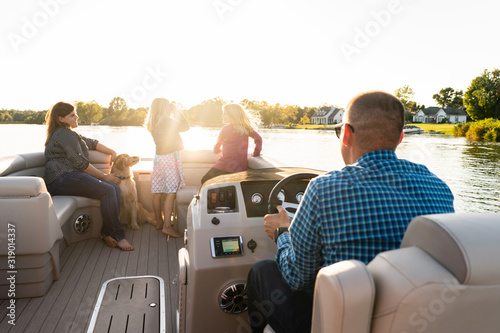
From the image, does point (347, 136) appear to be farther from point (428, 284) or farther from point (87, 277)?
point (87, 277)

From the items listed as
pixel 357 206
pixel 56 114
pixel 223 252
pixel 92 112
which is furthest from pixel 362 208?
pixel 92 112

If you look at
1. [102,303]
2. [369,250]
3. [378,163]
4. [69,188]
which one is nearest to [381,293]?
[369,250]

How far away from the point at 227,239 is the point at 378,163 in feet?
3.10

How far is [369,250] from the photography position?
1108 millimetres

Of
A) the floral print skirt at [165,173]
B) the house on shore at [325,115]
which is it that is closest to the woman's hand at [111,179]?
the floral print skirt at [165,173]

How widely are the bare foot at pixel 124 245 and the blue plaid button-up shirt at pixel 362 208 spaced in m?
2.76

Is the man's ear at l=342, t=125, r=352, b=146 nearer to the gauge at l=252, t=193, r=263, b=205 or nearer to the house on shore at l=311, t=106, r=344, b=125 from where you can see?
the gauge at l=252, t=193, r=263, b=205

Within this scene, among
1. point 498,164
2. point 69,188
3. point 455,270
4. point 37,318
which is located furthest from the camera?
point 498,164

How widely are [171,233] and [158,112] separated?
1.28 meters

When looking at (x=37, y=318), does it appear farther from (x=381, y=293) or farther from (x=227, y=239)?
(x=381, y=293)

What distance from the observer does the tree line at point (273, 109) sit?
9.77m

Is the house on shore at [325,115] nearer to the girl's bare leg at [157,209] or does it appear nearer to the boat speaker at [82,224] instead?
the girl's bare leg at [157,209]

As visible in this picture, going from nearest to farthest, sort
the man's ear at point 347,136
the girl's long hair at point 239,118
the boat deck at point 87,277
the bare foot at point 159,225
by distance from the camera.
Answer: the man's ear at point 347,136, the boat deck at point 87,277, the girl's long hair at point 239,118, the bare foot at point 159,225

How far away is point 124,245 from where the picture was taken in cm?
361
